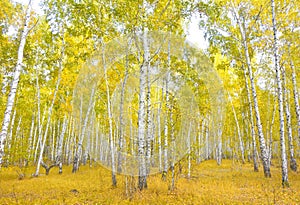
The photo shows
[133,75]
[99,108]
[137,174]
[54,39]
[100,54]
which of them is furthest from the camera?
[99,108]

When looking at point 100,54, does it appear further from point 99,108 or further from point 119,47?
point 99,108

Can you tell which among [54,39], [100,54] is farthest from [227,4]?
[54,39]

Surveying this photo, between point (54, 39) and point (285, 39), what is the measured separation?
14738mm

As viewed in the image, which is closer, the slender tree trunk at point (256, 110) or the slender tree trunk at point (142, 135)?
the slender tree trunk at point (142, 135)

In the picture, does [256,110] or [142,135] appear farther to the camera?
[256,110]

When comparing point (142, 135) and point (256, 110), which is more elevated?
point (256, 110)

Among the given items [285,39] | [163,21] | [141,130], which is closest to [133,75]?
[163,21]

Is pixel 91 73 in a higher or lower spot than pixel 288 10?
lower

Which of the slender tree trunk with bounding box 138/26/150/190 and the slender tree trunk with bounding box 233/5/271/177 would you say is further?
the slender tree trunk with bounding box 233/5/271/177

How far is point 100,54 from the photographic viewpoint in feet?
40.0

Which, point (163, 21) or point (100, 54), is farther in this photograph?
point (100, 54)

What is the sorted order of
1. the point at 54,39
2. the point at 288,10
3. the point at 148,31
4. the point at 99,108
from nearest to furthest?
the point at 148,31 → the point at 288,10 → the point at 54,39 → the point at 99,108

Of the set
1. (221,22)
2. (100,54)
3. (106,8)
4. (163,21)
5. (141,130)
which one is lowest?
(141,130)

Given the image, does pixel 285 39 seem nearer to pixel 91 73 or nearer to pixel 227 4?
pixel 227 4
